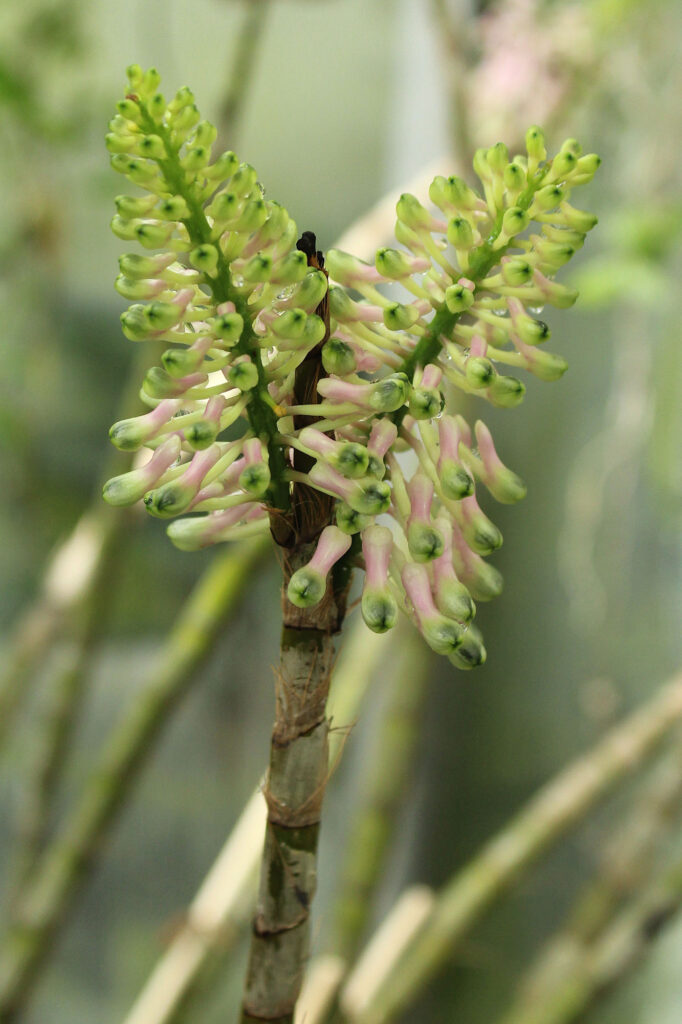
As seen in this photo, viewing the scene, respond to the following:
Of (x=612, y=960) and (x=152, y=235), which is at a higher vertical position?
(x=152, y=235)

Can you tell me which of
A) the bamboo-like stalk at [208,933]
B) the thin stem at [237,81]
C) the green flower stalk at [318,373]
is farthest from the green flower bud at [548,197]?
the thin stem at [237,81]

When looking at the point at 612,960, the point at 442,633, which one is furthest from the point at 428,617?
the point at 612,960

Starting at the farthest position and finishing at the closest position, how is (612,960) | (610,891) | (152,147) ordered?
(610,891) < (612,960) < (152,147)

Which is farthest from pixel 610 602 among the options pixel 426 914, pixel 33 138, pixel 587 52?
pixel 33 138

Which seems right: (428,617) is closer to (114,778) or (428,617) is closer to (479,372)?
(479,372)

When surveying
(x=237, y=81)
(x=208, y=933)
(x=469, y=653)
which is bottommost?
(x=208, y=933)

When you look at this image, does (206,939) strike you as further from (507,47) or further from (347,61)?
(347,61)

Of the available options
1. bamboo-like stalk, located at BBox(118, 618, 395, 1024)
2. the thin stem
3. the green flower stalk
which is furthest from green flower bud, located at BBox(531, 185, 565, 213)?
the thin stem
